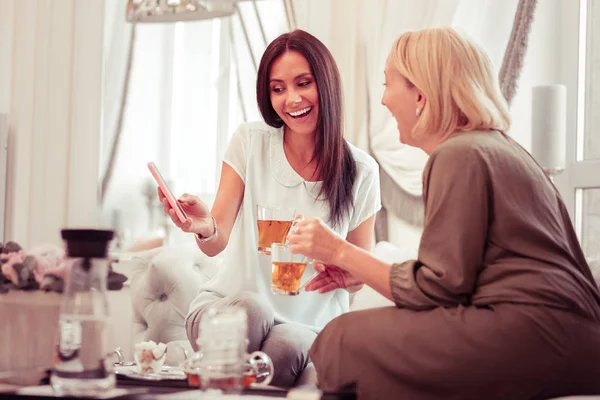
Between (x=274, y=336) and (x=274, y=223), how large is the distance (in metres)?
0.44

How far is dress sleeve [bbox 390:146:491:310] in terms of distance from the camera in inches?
61.5

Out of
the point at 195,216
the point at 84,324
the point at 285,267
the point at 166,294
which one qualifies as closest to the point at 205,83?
the point at 166,294

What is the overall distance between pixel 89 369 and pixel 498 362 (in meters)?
0.75

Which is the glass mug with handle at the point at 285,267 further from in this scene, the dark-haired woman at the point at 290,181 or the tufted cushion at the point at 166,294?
the tufted cushion at the point at 166,294

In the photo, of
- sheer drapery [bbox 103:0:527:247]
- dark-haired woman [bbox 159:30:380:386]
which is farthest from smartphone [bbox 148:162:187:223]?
sheer drapery [bbox 103:0:527:247]

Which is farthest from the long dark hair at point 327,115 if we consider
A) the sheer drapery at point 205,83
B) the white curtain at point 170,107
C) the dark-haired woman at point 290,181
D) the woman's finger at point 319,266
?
the white curtain at point 170,107

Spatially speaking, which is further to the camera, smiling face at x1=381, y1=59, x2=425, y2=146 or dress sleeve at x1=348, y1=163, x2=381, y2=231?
dress sleeve at x1=348, y1=163, x2=381, y2=231

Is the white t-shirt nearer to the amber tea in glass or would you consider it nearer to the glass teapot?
the amber tea in glass

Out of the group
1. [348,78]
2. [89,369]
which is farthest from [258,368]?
[348,78]

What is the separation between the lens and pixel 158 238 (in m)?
4.07

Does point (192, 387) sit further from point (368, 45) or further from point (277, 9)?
point (277, 9)

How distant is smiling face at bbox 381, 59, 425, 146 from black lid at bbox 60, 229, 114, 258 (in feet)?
2.56

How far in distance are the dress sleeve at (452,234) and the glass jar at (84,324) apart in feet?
1.98

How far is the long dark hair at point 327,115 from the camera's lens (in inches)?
99.0
